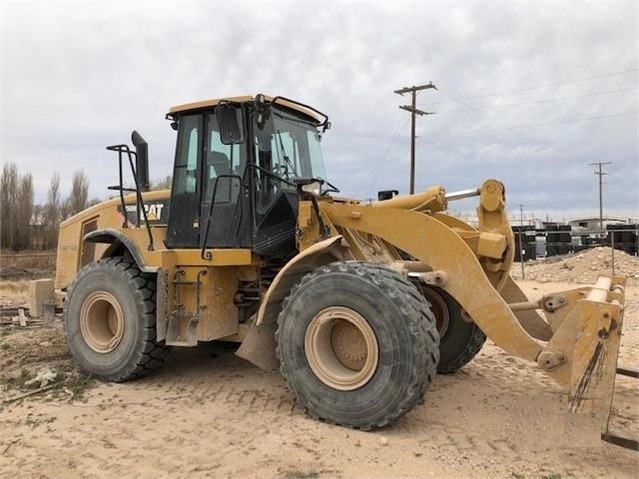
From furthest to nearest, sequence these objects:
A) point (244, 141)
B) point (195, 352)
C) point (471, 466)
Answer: point (195, 352) < point (244, 141) < point (471, 466)

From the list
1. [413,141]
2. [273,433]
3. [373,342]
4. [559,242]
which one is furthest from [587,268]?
[273,433]

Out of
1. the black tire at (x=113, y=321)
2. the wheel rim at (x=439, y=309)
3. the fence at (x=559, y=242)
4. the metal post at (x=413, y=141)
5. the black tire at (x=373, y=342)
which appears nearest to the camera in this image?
the black tire at (x=373, y=342)

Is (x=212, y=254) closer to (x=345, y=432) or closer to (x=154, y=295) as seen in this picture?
(x=154, y=295)

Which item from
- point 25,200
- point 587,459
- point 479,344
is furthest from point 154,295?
point 25,200

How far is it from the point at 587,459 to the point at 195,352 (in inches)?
186

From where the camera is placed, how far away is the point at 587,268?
714 inches

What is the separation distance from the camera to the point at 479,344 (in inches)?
238

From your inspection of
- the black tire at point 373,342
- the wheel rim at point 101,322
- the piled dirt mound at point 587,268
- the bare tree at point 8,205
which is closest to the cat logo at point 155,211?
the wheel rim at point 101,322

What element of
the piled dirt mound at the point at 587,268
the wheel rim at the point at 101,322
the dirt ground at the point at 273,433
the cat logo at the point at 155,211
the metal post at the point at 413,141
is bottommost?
the dirt ground at the point at 273,433

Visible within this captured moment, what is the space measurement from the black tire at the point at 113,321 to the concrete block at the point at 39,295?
1.11 meters

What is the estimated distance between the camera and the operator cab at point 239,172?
570 cm

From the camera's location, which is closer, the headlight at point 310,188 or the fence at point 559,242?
the headlight at point 310,188

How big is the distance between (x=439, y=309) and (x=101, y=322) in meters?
3.61

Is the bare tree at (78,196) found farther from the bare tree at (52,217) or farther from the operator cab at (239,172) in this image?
the operator cab at (239,172)
